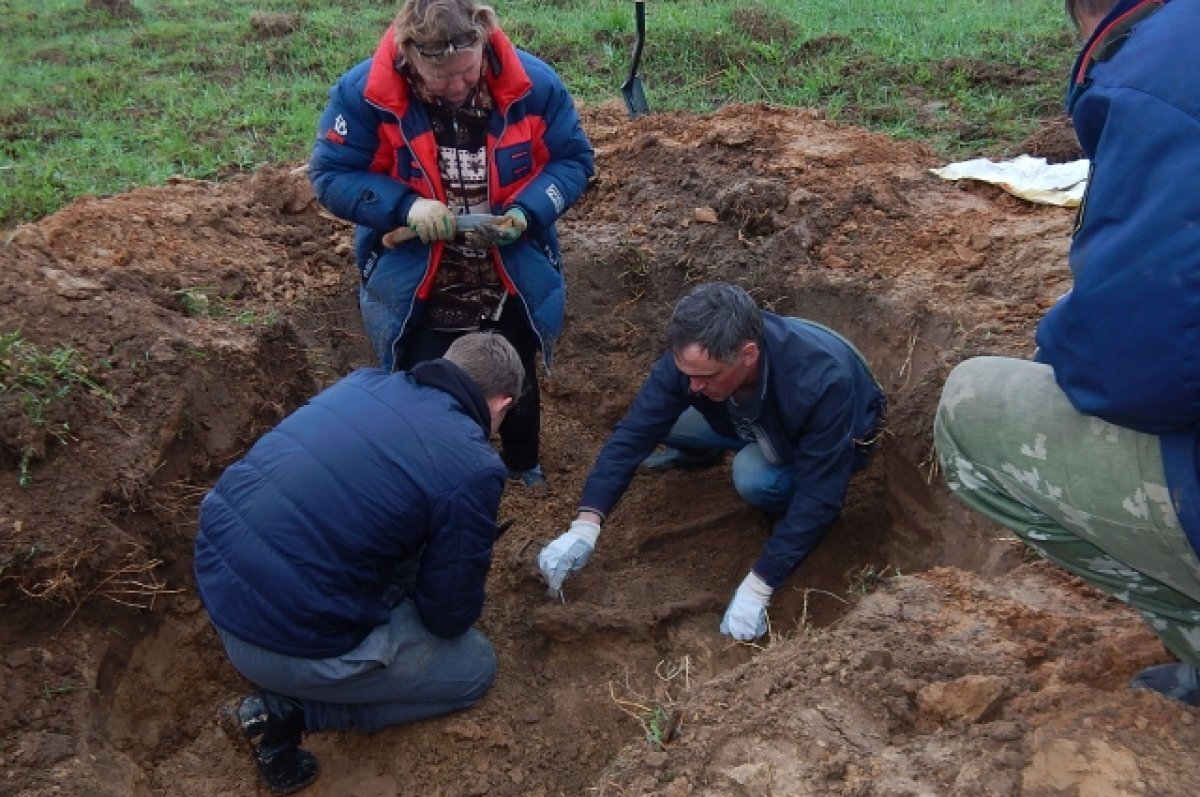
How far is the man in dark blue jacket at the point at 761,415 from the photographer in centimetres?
314

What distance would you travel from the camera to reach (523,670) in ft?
11.5

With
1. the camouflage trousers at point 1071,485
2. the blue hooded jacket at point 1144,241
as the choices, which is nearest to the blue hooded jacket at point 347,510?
the camouflage trousers at point 1071,485

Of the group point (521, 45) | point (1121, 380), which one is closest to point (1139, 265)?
point (1121, 380)

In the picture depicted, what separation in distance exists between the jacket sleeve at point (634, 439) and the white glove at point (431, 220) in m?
0.85

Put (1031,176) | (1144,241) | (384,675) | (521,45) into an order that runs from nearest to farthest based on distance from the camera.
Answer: (1144,241) → (384,675) → (1031,176) → (521,45)

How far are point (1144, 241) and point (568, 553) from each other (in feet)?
7.13

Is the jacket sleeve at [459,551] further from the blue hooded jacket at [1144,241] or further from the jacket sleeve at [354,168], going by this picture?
the blue hooded jacket at [1144,241]

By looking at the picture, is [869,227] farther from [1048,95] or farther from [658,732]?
[658,732]

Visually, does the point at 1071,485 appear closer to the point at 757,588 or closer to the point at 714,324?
the point at 714,324

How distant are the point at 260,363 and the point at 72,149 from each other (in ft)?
10.8

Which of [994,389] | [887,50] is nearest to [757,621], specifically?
[994,389]

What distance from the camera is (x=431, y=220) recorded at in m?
3.36

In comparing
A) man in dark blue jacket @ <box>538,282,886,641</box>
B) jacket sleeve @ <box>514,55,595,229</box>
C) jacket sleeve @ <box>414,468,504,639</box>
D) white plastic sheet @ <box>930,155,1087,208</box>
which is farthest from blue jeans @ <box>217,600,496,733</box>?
white plastic sheet @ <box>930,155,1087,208</box>

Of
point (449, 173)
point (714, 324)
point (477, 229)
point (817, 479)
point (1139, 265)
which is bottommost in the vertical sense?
point (817, 479)
